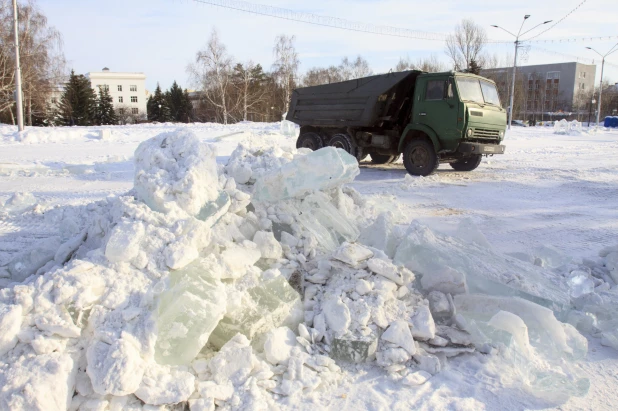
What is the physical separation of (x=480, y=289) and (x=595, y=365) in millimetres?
881

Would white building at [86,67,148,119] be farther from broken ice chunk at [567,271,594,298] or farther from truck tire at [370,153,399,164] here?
broken ice chunk at [567,271,594,298]

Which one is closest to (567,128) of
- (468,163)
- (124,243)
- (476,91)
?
(468,163)

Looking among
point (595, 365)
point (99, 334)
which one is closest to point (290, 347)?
point (99, 334)

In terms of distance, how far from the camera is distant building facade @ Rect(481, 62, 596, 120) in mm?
60844

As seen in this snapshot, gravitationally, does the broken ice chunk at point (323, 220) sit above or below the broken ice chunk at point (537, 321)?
above

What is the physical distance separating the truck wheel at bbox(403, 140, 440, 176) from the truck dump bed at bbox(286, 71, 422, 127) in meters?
0.87

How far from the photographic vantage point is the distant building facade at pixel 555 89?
2395 inches

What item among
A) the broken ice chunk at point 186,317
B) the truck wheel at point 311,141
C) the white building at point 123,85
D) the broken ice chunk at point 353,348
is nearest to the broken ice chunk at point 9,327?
the broken ice chunk at point 186,317

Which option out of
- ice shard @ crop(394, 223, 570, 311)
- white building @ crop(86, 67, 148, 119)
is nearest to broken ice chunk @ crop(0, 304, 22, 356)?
ice shard @ crop(394, 223, 570, 311)

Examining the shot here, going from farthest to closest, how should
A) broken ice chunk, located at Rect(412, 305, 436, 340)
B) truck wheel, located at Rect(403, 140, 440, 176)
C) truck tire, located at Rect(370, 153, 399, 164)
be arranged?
truck tire, located at Rect(370, 153, 399, 164)
truck wheel, located at Rect(403, 140, 440, 176)
broken ice chunk, located at Rect(412, 305, 436, 340)

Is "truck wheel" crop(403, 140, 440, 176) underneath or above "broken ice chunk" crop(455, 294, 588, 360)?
above

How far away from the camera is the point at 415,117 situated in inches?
363

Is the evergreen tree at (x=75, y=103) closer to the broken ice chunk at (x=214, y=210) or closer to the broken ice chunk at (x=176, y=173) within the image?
the broken ice chunk at (x=176, y=173)

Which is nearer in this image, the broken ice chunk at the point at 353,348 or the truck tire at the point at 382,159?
the broken ice chunk at the point at 353,348
